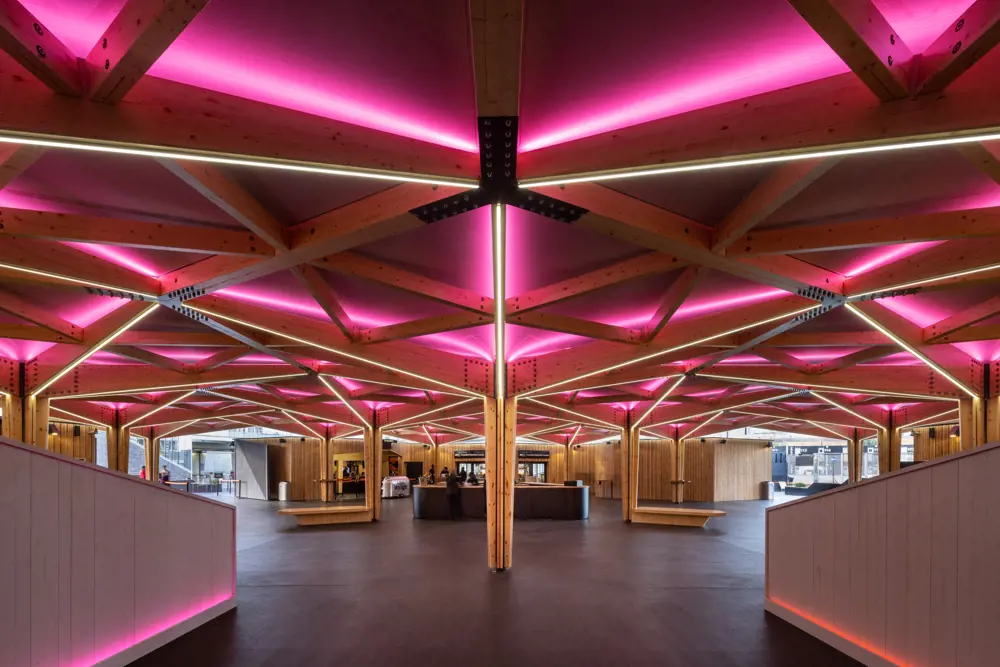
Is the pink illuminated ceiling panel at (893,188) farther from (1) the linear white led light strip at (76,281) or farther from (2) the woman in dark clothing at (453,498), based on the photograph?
(2) the woman in dark clothing at (453,498)

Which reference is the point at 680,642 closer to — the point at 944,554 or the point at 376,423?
the point at 944,554

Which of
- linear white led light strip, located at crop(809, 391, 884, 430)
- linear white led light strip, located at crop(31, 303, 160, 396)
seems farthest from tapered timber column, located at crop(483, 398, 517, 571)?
linear white led light strip, located at crop(809, 391, 884, 430)

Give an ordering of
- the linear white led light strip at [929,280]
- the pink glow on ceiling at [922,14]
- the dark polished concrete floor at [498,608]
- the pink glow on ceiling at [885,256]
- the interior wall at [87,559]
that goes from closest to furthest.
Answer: the pink glow on ceiling at [922,14]
the interior wall at [87,559]
the linear white led light strip at [929,280]
the dark polished concrete floor at [498,608]
the pink glow on ceiling at [885,256]

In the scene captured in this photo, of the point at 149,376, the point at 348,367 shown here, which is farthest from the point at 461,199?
the point at 149,376

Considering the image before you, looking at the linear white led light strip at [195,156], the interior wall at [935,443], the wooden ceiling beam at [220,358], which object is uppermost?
the linear white led light strip at [195,156]

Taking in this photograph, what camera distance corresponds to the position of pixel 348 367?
13141 mm

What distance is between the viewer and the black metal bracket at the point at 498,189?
3.78 meters

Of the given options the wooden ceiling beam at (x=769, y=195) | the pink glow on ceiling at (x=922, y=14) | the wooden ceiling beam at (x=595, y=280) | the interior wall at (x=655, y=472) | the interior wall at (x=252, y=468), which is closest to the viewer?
the pink glow on ceiling at (x=922, y=14)

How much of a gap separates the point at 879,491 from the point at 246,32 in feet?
→ 21.4

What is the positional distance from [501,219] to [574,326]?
3788 millimetres

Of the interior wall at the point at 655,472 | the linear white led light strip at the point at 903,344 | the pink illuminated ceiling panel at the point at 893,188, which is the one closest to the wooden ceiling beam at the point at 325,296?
the pink illuminated ceiling panel at the point at 893,188

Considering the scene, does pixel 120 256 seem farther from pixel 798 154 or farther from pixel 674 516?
pixel 674 516

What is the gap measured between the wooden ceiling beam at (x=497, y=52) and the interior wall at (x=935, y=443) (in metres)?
29.6

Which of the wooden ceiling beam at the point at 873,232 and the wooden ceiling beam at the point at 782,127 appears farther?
the wooden ceiling beam at the point at 873,232
